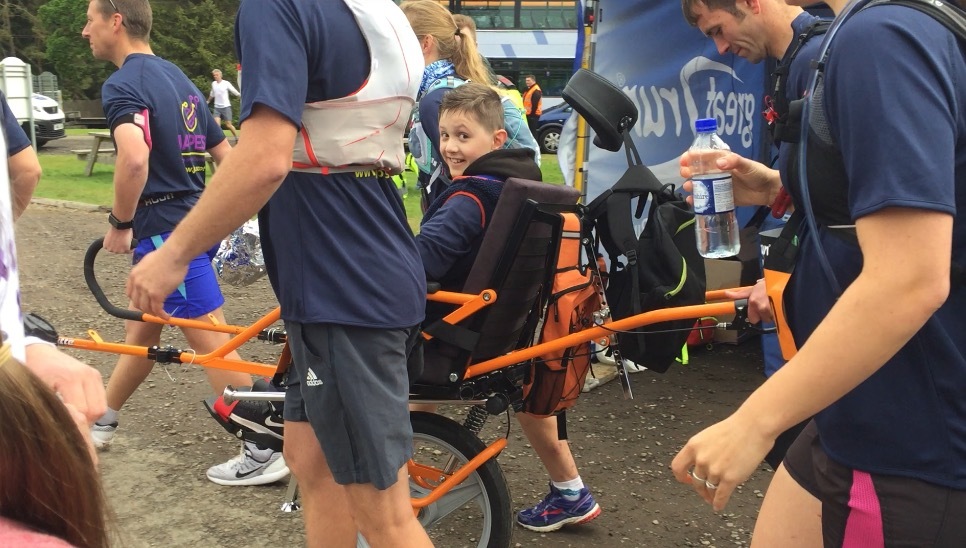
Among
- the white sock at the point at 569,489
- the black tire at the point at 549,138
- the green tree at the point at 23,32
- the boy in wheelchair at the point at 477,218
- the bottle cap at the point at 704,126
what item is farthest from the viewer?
the green tree at the point at 23,32

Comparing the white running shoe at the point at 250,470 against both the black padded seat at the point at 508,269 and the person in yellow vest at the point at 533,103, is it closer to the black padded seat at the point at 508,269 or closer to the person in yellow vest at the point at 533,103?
the black padded seat at the point at 508,269

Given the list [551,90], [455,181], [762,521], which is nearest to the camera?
[762,521]

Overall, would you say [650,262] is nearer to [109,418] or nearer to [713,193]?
[713,193]

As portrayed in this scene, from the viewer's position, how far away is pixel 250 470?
3.95m

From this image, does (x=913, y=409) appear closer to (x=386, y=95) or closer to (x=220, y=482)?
(x=386, y=95)

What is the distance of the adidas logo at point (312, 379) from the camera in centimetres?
224

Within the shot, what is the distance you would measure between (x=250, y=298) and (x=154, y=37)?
3320 centimetres

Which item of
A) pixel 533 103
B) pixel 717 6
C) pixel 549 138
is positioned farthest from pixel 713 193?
pixel 549 138

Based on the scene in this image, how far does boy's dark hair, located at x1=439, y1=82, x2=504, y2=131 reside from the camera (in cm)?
341

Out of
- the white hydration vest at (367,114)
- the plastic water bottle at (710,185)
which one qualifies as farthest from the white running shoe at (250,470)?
the plastic water bottle at (710,185)

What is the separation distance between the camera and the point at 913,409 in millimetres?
1477

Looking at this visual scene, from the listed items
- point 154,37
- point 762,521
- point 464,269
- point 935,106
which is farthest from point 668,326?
point 154,37

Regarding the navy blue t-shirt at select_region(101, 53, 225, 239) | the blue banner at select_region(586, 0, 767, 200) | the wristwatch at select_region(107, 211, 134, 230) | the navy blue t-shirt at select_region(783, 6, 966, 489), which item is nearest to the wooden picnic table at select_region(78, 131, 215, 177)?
the blue banner at select_region(586, 0, 767, 200)

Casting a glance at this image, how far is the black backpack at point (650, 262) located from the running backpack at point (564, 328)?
10 cm
